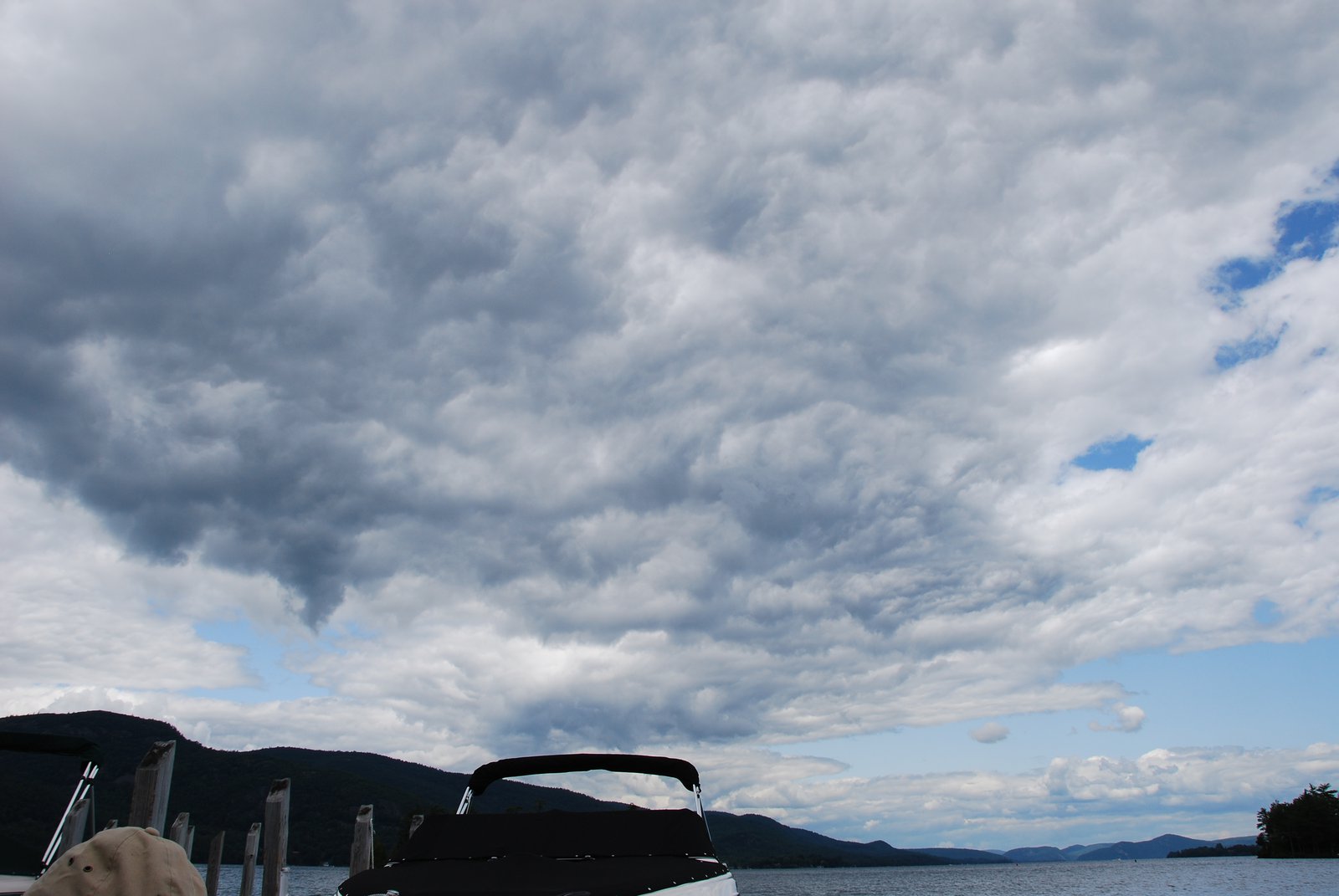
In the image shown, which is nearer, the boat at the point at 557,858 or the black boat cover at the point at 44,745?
the boat at the point at 557,858

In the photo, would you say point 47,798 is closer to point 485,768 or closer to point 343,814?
point 485,768

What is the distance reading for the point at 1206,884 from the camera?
94375mm

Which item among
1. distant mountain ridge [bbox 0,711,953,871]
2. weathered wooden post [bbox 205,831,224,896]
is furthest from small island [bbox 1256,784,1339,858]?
weathered wooden post [bbox 205,831,224,896]

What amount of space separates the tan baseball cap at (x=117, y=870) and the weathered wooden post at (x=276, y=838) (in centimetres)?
827

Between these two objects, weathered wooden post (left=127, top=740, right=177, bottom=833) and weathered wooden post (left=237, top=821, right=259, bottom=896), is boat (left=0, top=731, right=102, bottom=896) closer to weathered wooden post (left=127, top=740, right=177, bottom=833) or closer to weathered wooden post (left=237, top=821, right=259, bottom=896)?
weathered wooden post (left=127, top=740, right=177, bottom=833)

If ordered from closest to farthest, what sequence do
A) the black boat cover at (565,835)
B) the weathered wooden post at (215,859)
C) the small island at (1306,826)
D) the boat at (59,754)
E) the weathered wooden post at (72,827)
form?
the black boat cover at (565,835), the boat at (59,754), the weathered wooden post at (72,827), the weathered wooden post at (215,859), the small island at (1306,826)

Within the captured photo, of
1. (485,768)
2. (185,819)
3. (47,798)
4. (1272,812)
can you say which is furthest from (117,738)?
(1272,812)

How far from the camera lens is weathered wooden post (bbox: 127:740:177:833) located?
8.47 meters

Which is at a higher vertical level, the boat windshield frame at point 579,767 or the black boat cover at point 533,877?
the boat windshield frame at point 579,767

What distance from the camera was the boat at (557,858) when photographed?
4.94 meters

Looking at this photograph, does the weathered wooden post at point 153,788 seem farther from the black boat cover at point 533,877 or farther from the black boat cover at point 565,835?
the black boat cover at point 533,877

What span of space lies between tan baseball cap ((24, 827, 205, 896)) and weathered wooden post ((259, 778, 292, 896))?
827cm

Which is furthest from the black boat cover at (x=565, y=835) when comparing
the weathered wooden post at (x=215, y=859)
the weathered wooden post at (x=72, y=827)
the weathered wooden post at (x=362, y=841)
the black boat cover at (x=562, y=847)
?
the weathered wooden post at (x=215, y=859)

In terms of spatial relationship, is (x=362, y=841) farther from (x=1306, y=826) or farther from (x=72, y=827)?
(x=1306, y=826)
